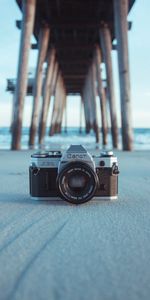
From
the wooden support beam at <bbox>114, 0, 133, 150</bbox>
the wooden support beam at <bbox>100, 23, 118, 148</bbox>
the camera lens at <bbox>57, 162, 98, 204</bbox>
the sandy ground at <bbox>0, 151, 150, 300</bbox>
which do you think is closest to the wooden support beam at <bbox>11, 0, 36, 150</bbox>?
the wooden support beam at <bbox>114, 0, 133, 150</bbox>

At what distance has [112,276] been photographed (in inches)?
55.4

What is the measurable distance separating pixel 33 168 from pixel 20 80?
7.28m

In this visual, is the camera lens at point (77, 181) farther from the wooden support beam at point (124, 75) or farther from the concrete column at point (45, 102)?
the concrete column at point (45, 102)

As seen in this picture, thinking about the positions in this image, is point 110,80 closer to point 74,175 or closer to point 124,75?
point 124,75

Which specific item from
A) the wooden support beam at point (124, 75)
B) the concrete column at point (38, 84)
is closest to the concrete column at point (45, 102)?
the concrete column at point (38, 84)

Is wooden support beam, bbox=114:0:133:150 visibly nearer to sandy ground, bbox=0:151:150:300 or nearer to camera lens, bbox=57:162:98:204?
sandy ground, bbox=0:151:150:300

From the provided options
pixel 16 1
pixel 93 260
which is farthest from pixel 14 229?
pixel 16 1

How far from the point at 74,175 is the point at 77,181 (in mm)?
40

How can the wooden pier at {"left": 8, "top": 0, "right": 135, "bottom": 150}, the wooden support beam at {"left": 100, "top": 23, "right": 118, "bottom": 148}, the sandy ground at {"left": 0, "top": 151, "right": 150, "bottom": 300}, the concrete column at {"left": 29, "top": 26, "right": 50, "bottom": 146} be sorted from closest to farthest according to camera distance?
the sandy ground at {"left": 0, "top": 151, "right": 150, "bottom": 300} → the wooden pier at {"left": 8, "top": 0, "right": 135, "bottom": 150} → the wooden support beam at {"left": 100, "top": 23, "right": 118, "bottom": 148} → the concrete column at {"left": 29, "top": 26, "right": 50, "bottom": 146}

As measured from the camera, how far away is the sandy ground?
1.29 m

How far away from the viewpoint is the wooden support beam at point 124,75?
916 cm

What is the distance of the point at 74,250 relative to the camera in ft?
5.61

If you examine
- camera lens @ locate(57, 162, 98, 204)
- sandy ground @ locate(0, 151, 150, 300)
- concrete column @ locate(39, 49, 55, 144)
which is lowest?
sandy ground @ locate(0, 151, 150, 300)

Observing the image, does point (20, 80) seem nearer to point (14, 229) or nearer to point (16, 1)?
point (16, 1)
